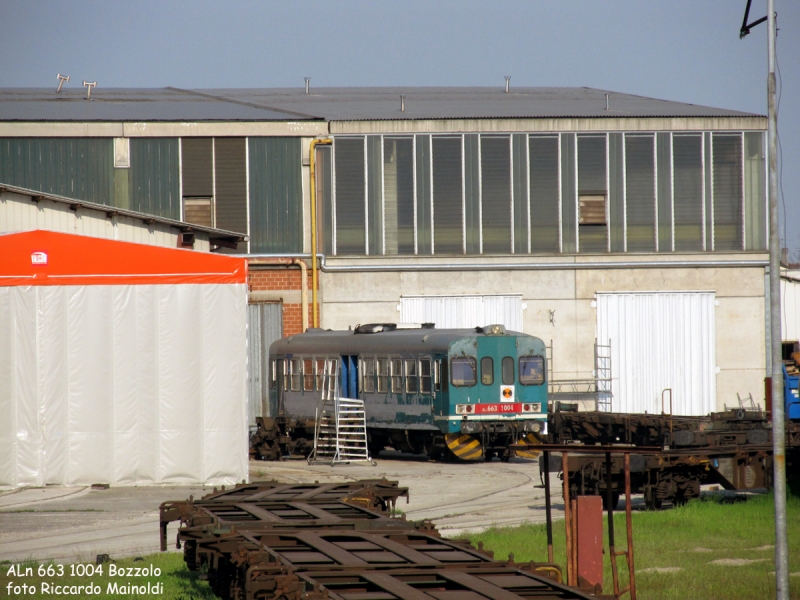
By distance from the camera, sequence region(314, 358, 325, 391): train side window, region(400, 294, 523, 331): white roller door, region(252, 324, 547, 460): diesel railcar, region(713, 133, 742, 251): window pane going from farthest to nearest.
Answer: region(713, 133, 742, 251): window pane
region(400, 294, 523, 331): white roller door
region(314, 358, 325, 391): train side window
region(252, 324, 547, 460): diesel railcar

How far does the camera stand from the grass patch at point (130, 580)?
11030 mm

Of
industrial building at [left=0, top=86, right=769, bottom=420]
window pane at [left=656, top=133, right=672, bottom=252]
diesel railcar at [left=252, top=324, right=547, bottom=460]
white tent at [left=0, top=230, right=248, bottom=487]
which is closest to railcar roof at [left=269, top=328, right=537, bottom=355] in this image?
diesel railcar at [left=252, top=324, right=547, bottom=460]

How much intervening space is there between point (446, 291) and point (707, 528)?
19379 millimetres

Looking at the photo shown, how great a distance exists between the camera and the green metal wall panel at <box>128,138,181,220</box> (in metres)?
33.0

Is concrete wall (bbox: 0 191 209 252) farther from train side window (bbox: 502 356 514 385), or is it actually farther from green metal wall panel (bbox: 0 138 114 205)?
train side window (bbox: 502 356 514 385)

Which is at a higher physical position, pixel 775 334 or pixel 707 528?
pixel 775 334

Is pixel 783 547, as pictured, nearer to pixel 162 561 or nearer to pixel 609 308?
pixel 162 561

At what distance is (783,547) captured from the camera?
29.9 feet

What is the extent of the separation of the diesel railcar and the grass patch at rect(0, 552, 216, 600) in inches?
487

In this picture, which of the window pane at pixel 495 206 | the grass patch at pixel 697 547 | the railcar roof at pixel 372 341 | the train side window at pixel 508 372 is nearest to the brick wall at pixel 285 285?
the railcar roof at pixel 372 341

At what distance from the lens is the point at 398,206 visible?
3359 centimetres

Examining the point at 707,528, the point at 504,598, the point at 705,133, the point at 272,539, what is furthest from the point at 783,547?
the point at 705,133

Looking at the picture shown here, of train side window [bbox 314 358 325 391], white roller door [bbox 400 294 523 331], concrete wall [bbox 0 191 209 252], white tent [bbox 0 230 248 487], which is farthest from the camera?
white roller door [bbox 400 294 523 331]

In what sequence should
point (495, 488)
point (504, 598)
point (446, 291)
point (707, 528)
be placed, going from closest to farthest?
point (504, 598) → point (707, 528) → point (495, 488) → point (446, 291)
